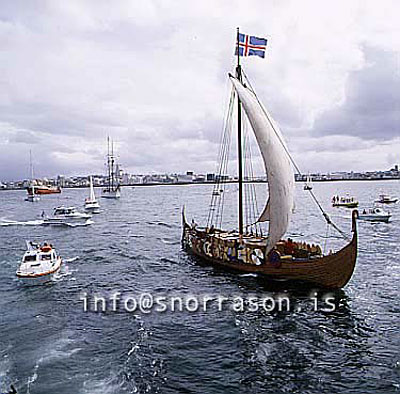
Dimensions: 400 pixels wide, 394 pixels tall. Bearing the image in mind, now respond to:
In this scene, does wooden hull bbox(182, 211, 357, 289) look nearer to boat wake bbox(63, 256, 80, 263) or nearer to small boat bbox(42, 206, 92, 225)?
boat wake bbox(63, 256, 80, 263)

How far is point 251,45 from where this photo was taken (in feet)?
115

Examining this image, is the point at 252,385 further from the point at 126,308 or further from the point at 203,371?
the point at 126,308

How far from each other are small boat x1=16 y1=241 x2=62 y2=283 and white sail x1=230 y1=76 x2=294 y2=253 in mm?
16876

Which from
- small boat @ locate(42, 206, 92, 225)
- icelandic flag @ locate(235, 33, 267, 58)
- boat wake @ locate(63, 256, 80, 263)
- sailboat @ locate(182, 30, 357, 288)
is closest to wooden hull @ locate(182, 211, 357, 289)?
sailboat @ locate(182, 30, 357, 288)

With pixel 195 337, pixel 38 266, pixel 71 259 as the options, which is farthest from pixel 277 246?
pixel 71 259

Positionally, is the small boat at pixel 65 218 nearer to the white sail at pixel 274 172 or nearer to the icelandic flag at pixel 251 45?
the icelandic flag at pixel 251 45

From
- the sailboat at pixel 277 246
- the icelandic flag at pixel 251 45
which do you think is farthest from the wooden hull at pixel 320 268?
the icelandic flag at pixel 251 45

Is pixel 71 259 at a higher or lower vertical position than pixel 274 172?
lower

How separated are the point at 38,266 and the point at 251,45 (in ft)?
77.8

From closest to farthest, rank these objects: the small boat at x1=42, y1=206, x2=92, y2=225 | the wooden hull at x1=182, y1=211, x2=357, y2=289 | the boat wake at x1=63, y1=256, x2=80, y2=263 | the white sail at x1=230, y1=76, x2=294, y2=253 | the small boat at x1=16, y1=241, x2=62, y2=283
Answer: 1. the wooden hull at x1=182, y1=211, x2=357, y2=289
2. the white sail at x1=230, y1=76, x2=294, y2=253
3. the small boat at x1=16, y1=241, x2=62, y2=283
4. the boat wake at x1=63, y1=256, x2=80, y2=263
5. the small boat at x1=42, y1=206, x2=92, y2=225

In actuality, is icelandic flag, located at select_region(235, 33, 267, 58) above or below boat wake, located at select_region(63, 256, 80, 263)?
above

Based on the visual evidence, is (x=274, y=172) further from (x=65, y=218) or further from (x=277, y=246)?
(x=65, y=218)

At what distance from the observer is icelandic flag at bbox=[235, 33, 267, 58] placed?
1368 inches

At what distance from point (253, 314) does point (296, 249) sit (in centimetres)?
958
